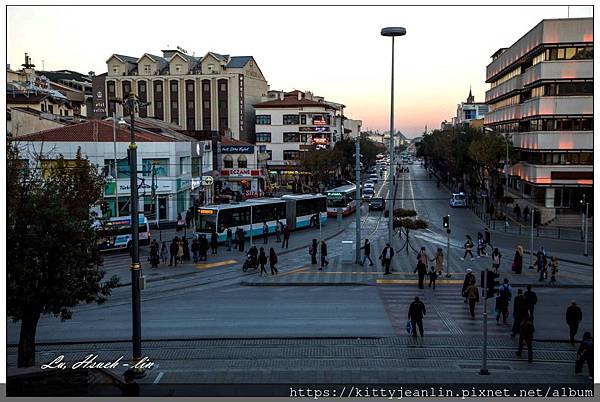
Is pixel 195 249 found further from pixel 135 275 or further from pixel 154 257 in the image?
pixel 135 275

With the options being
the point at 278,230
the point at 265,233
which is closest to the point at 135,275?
the point at 265,233

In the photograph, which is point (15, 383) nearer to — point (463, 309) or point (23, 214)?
point (23, 214)

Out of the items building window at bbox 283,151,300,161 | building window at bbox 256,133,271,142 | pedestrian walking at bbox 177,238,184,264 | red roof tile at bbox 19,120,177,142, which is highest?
building window at bbox 256,133,271,142

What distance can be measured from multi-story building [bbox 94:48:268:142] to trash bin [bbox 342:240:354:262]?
171 feet

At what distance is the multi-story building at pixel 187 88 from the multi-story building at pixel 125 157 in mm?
36347

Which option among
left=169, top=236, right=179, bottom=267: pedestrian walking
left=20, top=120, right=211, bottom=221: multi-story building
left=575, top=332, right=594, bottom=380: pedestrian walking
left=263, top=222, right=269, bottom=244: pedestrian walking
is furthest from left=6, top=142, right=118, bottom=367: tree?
left=20, top=120, right=211, bottom=221: multi-story building

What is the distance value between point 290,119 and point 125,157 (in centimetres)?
4739

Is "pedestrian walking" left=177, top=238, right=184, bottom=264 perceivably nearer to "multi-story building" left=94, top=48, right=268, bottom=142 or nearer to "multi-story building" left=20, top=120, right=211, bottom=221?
"multi-story building" left=20, top=120, right=211, bottom=221

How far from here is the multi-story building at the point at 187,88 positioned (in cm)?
8831

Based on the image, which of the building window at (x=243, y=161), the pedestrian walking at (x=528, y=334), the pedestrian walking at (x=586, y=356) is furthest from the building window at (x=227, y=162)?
the pedestrian walking at (x=586, y=356)

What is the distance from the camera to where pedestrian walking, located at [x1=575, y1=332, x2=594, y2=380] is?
14039 millimetres

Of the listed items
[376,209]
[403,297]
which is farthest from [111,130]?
[403,297]

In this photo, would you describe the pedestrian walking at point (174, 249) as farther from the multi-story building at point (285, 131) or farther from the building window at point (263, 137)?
the building window at point (263, 137)

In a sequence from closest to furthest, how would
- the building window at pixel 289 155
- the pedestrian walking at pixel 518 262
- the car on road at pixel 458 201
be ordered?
the pedestrian walking at pixel 518 262
the car on road at pixel 458 201
the building window at pixel 289 155
